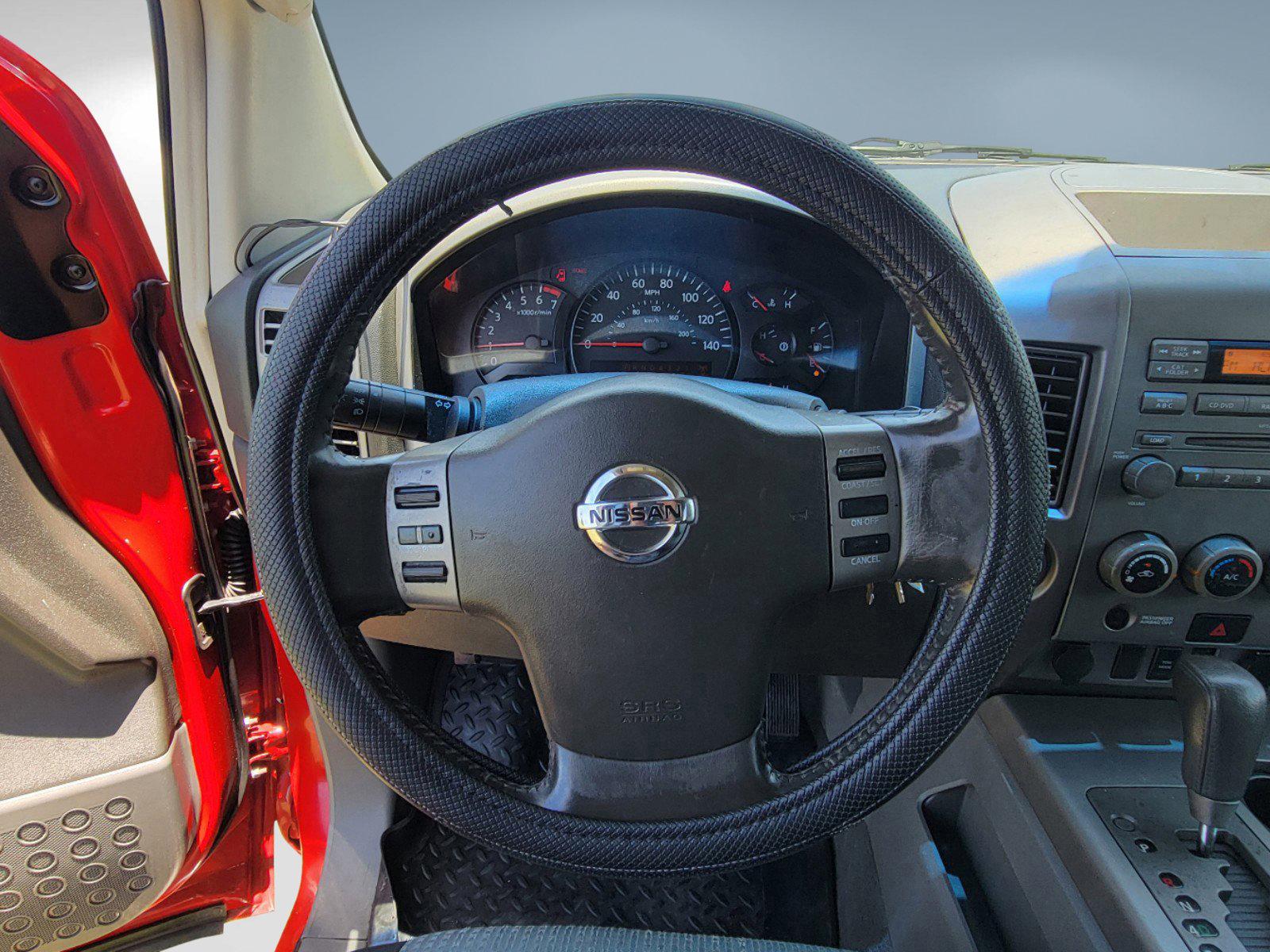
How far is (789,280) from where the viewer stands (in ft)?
4.15

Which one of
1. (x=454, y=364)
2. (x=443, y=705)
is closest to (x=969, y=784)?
(x=443, y=705)

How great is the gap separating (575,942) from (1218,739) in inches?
28.2

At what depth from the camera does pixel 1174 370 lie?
955 millimetres

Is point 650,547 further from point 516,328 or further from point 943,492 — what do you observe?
point 516,328

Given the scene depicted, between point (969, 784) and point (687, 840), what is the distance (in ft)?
2.20

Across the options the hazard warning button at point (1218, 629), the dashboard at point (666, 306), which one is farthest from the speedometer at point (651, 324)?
the hazard warning button at point (1218, 629)

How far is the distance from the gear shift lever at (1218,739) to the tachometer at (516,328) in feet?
3.20

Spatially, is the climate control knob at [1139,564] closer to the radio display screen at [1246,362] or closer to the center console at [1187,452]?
the center console at [1187,452]

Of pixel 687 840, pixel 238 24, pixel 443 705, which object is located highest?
pixel 238 24

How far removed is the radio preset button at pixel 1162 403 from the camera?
958 millimetres

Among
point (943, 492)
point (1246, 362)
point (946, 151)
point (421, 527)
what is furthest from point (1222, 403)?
point (421, 527)

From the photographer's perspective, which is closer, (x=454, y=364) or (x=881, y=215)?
(x=881, y=215)

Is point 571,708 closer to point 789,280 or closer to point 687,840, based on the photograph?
point 687,840

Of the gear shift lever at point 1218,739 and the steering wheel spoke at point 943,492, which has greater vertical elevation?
the steering wheel spoke at point 943,492
